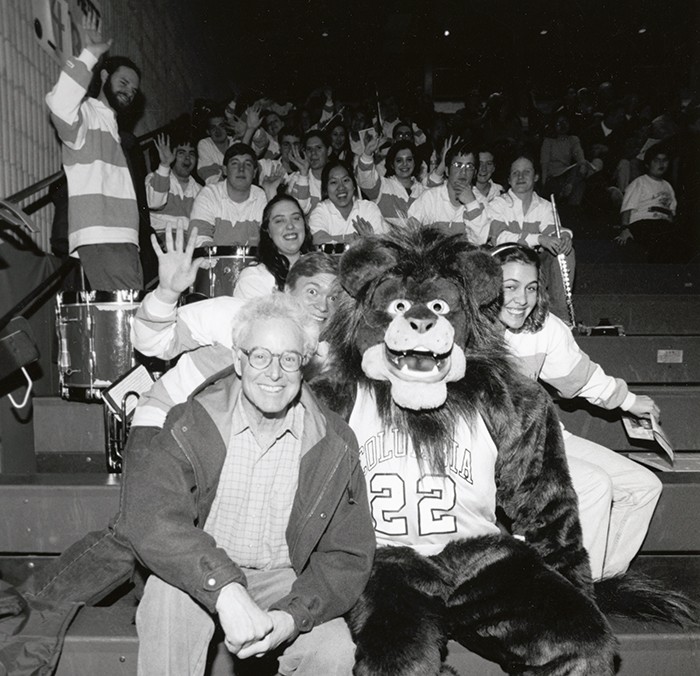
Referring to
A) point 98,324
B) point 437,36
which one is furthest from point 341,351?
point 437,36

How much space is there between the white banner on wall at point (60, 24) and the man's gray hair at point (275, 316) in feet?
10.3

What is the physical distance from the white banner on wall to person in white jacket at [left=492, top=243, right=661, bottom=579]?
318 centimetres

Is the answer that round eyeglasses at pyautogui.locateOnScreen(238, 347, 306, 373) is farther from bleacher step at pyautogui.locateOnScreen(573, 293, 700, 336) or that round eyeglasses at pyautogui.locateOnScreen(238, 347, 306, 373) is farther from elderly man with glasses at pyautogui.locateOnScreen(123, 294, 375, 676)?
bleacher step at pyautogui.locateOnScreen(573, 293, 700, 336)

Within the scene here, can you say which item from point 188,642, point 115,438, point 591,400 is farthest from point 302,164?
point 188,642

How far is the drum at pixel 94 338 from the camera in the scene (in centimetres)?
339

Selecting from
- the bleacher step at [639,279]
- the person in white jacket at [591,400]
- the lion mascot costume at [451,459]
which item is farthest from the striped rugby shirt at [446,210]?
the lion mascot costume at [451,459]

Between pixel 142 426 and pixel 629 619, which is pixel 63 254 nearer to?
pixel 142 426

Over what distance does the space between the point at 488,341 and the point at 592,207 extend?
6089 mm

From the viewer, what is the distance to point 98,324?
3.40 m

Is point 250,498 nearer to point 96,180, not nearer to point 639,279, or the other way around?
point 96,180

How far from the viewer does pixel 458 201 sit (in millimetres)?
5230

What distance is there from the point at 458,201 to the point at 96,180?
9.09 feet

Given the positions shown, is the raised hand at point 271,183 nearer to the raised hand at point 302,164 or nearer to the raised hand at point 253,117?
the raised hand at point 302,164

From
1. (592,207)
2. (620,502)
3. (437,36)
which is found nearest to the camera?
(620,502)
